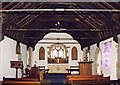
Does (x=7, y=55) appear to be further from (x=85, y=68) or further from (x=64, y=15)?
(x=85, y=68)

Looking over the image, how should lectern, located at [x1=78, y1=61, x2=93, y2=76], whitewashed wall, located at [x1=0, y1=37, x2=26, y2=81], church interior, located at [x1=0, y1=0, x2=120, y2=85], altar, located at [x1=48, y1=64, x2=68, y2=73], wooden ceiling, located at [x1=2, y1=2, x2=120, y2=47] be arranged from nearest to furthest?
wooden ceiling, located at [x1=2, y1=2, x2=120, y2=47] < church interior, located at [x1=0, y1=0, x2=120, y2=85] < whitewashed wall, located at [x1=0, y1=37, x2=26, y2=81] < lectern, located at [x1=78, y1=61, x2=93, y2=76] < altar, located at [x1=48, y1=64, x2=68, y2=73]

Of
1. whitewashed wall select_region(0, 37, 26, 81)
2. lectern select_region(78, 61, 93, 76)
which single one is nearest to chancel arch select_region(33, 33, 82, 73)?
whitewashed wall select_region(0, 37, 26, 81)

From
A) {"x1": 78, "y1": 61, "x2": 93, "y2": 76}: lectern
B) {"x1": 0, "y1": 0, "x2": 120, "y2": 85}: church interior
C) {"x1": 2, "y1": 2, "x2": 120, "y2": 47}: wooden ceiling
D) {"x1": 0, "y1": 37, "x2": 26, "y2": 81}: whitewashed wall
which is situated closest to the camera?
{"x1": 2, "y1": 2, "x2": 120, "y2": 47}: wooden ceiling

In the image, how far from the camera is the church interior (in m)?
9.84

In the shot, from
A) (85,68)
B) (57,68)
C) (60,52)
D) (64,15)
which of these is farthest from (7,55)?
(60,52)

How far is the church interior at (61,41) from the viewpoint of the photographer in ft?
32.3

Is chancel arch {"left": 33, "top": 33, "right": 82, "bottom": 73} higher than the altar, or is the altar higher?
chancel arch {"left": 33, "top": 33, "right": 82, "bottom": 73}

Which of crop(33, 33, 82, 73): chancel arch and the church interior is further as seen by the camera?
crop(33, 33, 82, 73): chancel arch

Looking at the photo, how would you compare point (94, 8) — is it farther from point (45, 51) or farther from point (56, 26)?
point (45, 51)

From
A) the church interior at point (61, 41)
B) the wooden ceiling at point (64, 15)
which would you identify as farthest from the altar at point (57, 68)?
the wooden ceiling at point (64, 15)

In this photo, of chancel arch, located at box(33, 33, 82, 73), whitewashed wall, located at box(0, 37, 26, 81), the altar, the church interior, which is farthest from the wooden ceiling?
the altar

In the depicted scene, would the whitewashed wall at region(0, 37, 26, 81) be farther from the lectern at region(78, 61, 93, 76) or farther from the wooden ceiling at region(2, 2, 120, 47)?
the lectern at region(78, 61, 93, 76)

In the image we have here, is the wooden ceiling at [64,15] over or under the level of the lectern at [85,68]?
over

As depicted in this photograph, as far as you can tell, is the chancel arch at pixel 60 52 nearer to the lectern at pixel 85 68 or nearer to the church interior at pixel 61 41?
the church interior at pixel 61 41
